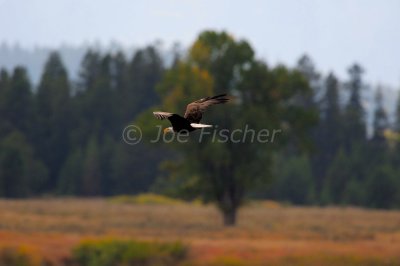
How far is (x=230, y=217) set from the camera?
5331cm

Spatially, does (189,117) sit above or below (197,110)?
below

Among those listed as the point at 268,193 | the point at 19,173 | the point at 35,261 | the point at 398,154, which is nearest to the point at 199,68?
the point at 35,261

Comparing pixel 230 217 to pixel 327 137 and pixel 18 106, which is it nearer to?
pixel 18 106

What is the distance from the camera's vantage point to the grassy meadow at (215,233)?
34438 millimetres

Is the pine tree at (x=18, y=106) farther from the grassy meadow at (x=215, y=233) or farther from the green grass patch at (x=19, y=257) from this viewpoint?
the green grass patch at (x=19, y=257)

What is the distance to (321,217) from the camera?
196ft

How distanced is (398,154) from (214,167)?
44.1 m

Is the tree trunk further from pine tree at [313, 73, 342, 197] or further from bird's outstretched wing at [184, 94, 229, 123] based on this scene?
pine tree at [313, 73, 342, 197]

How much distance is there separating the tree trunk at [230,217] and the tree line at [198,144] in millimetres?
84

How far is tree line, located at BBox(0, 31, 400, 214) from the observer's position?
51.9 metres

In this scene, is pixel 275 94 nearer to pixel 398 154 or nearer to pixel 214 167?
pixel 214 167

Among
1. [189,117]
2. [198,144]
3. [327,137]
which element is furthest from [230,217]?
[327,137]

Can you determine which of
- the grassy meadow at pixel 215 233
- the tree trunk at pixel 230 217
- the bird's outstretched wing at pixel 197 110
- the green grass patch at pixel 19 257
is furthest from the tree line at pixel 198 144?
the bird's outstretched wing at pixel 197 110

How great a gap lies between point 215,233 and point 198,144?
24.4 ft
